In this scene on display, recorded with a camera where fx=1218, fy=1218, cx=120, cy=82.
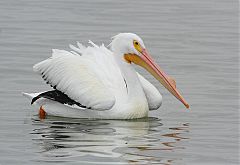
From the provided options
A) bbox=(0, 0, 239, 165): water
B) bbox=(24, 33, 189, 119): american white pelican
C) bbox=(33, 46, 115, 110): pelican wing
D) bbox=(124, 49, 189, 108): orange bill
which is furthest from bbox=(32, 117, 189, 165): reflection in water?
bbox=(124, 49, 189, 108): orange bill

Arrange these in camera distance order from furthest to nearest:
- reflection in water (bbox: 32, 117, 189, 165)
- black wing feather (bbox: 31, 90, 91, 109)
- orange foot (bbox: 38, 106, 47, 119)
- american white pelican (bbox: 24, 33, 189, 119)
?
orange foot (bbox: 38, 106, 47, 119) < black wing feather (bbox: 31, 90, 91, 109) < american white pelican (bbox: 24, 33, 189, 119) < reflection in water (bbox: 32, 117, 189, 165)

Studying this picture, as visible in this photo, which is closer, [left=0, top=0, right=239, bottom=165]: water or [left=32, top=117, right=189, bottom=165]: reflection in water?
[left=32, top=117, right=189, bottom=165]: reflection in water

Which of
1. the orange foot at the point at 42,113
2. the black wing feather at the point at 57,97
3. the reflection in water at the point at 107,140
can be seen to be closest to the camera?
the reflection in water at the point at 107,140

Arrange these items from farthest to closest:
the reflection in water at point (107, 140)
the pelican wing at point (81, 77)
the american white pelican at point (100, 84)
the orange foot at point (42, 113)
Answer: the orange foot at point (42, 113) < the american white pelican at point (100, 84) < the pelican wing at point (81, 77) < the reflection in water at point (107, 140)

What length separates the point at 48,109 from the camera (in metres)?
11.8

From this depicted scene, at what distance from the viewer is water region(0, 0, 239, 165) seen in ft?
32.6

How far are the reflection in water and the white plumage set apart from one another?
99mm

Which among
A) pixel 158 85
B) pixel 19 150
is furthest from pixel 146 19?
pixel 19 150

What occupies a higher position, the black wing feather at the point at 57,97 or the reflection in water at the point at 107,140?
the black wing feather at the point at 57,97

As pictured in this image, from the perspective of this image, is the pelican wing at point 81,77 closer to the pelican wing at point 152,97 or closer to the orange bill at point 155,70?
the orange bill at point 155,70

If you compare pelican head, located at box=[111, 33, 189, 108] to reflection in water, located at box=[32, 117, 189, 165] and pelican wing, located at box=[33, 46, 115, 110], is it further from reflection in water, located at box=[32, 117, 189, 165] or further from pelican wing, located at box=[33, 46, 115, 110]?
reflection in water, located at box=[32, 117, 189, 165]

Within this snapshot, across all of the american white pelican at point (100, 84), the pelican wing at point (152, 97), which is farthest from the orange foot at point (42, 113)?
the pelican wing at point (152, 97)

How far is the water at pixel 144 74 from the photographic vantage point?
9.95 m

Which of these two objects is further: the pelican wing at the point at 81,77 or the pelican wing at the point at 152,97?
the pelican wing at the point at 152,97
